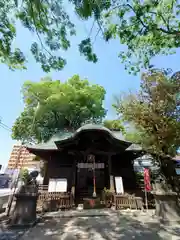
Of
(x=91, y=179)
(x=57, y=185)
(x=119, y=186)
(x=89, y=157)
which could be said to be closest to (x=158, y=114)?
(x=119, y=186)

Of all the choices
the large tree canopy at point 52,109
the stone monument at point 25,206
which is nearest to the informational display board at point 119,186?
the stone monument at point 25,206

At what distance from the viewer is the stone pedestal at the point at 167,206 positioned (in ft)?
18.8

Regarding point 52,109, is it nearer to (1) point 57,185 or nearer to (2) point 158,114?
(1) point 57,185

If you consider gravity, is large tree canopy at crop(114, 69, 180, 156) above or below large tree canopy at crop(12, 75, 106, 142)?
below

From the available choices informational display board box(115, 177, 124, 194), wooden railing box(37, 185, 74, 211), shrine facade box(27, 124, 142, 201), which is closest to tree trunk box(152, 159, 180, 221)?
informational display board box(115, 177, 124, 194)

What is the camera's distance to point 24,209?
557 centimetres

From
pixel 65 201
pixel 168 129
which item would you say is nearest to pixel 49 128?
pixel 65 201

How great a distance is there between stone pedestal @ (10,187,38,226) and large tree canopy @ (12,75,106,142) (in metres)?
11.4

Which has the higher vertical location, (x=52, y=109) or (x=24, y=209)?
(x=52, y=109)

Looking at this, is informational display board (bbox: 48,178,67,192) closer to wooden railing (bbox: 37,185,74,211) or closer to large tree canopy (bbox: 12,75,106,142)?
wooden railing (bbox: 37,185,74,211)

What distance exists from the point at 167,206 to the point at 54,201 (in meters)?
5.41

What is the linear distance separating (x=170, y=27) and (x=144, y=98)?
3290 mm

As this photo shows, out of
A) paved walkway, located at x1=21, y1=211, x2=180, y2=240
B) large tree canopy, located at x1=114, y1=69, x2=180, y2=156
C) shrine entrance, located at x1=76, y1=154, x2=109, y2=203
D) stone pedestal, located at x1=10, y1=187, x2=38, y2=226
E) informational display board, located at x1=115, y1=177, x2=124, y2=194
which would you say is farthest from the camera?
shrine entrance, located at x1=76, y1=154, x2=109, y2=203

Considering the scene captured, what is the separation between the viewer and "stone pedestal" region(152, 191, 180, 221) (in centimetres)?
574
